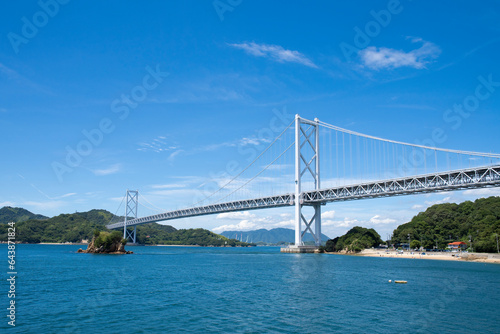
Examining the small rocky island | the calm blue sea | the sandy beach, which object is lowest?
the calm blue sea

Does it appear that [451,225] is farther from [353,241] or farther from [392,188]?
[392,188]

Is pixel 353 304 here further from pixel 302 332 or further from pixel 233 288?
pixel 233 288

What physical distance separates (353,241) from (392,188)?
1604cm

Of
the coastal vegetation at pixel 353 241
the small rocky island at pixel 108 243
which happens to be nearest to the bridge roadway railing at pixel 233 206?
the coastal vegetation at pixel 353 241

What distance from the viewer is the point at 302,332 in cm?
1274

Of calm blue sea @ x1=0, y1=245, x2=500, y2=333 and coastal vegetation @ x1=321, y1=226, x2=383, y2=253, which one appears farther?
coastal vegetation @ x1=321, y1=226, x2=383, y2=253

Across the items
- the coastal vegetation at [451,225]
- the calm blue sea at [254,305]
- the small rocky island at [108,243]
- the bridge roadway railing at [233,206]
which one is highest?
the bridge roadway railing at [233,206]

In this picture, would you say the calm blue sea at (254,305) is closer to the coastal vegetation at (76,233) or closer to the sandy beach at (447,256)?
the sandy beach at (447,256)

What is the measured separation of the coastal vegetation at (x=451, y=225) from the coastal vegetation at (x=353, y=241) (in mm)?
7511

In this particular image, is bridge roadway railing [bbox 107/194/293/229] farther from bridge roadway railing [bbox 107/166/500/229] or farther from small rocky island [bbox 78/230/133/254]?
small rocky island [bbox 78/230/133/254]

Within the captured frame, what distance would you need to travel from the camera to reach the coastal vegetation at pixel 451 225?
65125mm

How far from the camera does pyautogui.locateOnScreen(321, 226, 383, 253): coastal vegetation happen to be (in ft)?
220

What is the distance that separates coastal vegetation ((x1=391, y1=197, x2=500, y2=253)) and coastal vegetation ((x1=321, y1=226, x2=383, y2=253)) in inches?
296

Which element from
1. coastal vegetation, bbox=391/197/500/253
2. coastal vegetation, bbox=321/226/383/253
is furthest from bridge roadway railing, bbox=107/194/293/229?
coastal vegetation, bbox=391/197/500/253
